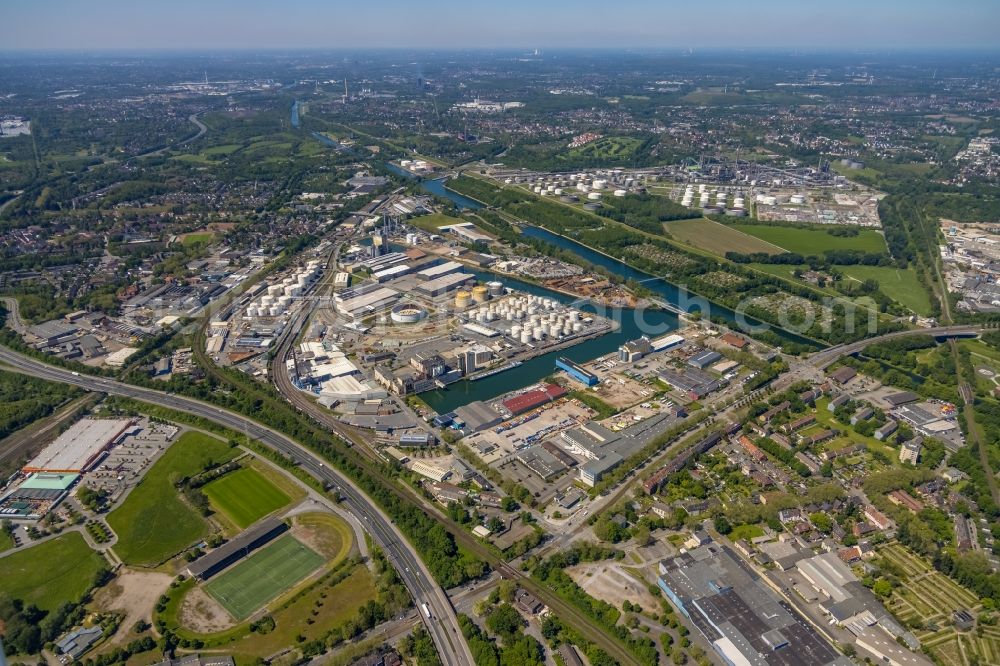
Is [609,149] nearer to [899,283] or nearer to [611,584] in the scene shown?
[899,283]

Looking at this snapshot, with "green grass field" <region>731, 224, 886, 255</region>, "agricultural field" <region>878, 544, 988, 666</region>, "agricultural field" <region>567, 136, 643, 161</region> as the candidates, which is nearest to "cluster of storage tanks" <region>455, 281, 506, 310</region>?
"agricultural field" <region>878, 544, 988, 666</region>

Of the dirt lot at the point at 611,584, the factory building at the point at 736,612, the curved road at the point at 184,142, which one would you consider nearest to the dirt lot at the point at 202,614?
the dirt lot at the point at 611,584

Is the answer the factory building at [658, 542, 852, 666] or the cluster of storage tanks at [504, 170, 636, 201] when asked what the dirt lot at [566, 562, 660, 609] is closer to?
the factory building at [658, 542, 852, 666]

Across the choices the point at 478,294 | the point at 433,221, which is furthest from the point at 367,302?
the point at 433,221

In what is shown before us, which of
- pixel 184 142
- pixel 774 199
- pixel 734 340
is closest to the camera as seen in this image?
pixel 734 340

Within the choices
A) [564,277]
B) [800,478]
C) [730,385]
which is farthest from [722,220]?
[800,478]

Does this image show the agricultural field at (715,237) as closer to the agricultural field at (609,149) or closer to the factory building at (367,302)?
the factory building at (367,302)

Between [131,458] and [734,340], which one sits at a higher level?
[734,340]
